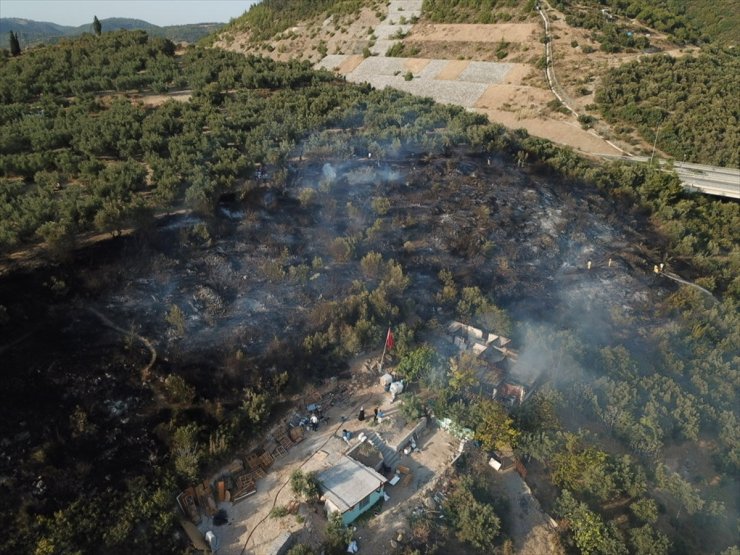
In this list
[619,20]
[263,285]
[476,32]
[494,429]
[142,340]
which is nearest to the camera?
[494,429]

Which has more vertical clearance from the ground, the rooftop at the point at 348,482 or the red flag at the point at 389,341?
the red flag at the point at 389,341

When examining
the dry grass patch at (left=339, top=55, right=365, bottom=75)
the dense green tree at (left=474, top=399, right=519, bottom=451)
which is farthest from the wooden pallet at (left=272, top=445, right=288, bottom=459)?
the dry grass patch at (left=339, top=55, right=365, bottom=75)

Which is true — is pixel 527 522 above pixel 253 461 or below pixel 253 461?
below

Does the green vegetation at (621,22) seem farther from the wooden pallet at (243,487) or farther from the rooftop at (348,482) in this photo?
the wooden pallet at (243,487)

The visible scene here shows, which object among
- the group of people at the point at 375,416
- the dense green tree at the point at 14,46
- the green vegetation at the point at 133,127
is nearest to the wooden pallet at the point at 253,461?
the group of people at the point at 375,416

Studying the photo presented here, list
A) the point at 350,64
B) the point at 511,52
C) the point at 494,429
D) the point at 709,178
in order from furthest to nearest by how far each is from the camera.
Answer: the point at 350,64, the point at 511,52, the point at 709,178, the point at 494,429

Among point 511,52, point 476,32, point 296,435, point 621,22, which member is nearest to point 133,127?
point 296,435

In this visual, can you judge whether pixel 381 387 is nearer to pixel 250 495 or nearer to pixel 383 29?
pixel 250 495

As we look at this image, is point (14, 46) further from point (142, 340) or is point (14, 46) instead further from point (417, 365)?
point (417, 365)
